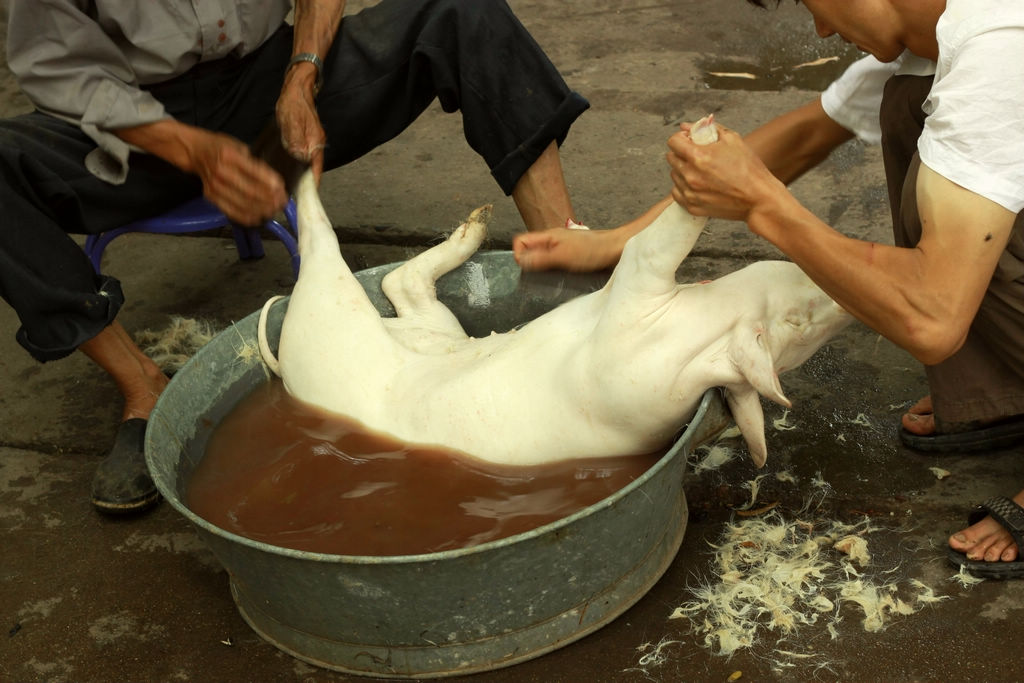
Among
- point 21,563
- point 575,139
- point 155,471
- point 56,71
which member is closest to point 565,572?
point 155,471

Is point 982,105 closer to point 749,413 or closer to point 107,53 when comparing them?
point 749,413

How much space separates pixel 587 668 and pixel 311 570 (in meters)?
0.55

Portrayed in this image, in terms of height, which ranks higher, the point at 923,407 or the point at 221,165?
the point at 221,165

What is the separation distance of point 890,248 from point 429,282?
106cm

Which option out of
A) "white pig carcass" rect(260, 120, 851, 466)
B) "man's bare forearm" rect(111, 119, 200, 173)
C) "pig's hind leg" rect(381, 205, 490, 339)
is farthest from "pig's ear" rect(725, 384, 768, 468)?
"man's bare forearm" rect(111, 119, 200, 173)

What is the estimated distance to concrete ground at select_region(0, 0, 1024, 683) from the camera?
6.16 feet

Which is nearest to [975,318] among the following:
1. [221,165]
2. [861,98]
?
[861,98]

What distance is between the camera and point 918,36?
1759 mm

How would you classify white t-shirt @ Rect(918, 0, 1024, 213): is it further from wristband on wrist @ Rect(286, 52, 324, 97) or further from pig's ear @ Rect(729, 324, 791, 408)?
wristband on wrist @ Rect(286, 52, 324, 97)

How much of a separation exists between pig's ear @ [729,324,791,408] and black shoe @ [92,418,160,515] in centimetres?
136

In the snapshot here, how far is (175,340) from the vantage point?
291 cm

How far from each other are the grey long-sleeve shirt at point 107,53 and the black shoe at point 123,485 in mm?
645

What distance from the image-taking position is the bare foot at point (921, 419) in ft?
7.56

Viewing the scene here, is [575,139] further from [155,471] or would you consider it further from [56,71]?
[155,471]
